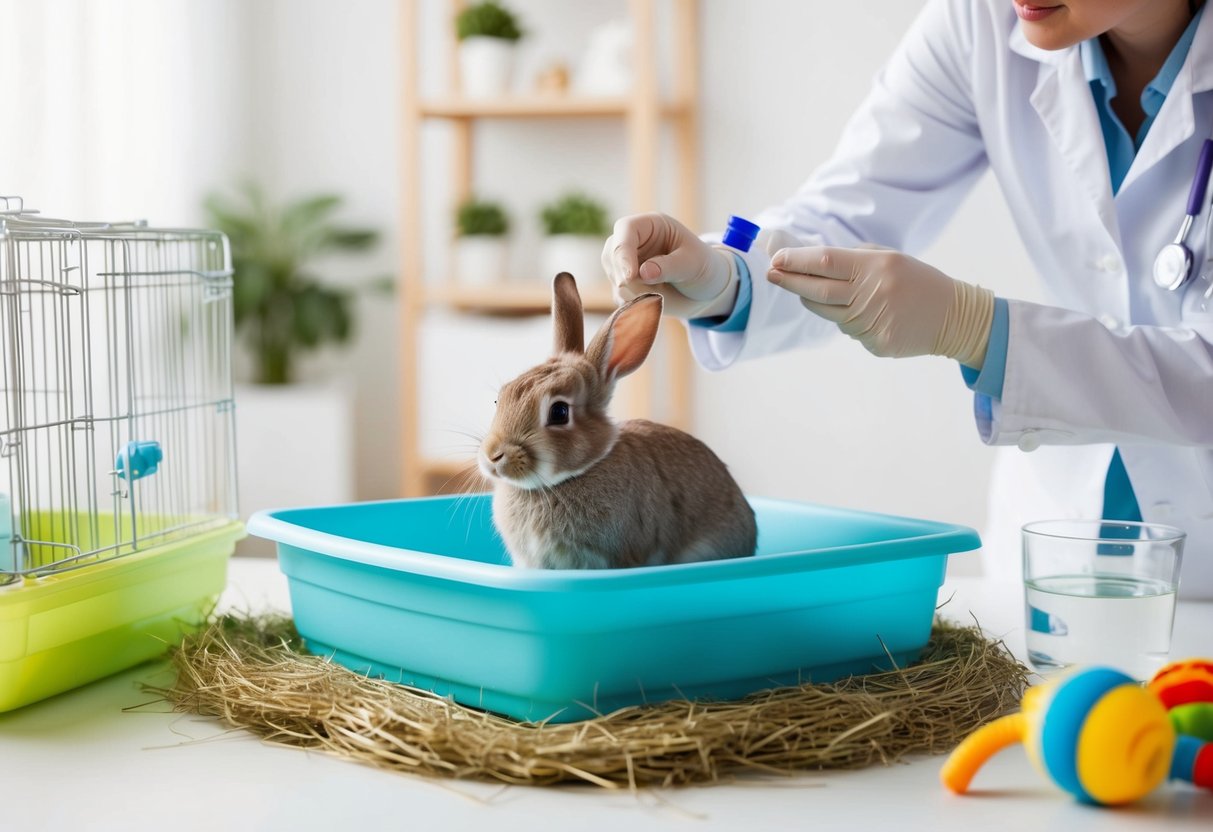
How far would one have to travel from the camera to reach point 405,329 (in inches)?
149

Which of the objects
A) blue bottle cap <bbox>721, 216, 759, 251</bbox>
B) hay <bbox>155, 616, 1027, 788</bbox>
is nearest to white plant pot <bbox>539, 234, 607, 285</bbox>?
blue bottle cap <bbox>721, 216, 759, 251</bbox>

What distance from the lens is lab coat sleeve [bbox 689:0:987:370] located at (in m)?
1.75

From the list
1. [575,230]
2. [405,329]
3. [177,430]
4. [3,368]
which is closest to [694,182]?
[575,230]

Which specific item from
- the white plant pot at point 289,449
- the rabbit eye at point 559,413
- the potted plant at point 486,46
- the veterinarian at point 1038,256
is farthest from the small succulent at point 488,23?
the rabbit eye at point 559,413

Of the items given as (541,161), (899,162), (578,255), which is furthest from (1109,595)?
(541,161)

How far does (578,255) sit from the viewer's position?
3676 mm

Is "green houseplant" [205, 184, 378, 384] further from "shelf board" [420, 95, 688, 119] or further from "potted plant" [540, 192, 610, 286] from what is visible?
"potted plant" [540, 192, 610, 286]

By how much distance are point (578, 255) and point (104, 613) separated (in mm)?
2574

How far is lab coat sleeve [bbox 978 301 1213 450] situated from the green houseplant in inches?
112

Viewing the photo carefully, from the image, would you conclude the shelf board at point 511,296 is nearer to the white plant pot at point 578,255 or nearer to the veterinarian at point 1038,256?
the white plant pot at point 578,255

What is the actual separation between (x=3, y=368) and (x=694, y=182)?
115 inches

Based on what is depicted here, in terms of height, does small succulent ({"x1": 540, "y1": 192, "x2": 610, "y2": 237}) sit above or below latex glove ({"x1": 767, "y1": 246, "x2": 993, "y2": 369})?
above

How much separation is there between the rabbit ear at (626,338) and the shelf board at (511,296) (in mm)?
2363

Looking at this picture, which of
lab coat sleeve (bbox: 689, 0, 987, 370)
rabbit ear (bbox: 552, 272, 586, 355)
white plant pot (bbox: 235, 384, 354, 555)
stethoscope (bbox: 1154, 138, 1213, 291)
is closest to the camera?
rabbit ear (bbox: 552, 272, 586, 355)
